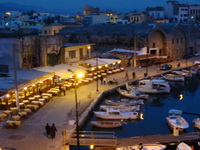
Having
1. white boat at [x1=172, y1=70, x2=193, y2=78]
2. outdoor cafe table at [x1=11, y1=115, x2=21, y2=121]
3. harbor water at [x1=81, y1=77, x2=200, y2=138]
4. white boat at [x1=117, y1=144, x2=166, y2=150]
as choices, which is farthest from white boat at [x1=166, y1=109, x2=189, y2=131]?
white boat at [x1=172, y1=70, x2=193, y2=78]

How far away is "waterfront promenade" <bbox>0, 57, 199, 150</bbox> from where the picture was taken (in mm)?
18219

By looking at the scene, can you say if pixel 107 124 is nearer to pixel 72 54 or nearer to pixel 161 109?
pixel 161 109

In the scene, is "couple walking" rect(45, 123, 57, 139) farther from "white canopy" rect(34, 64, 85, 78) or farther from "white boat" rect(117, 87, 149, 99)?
"white boat" rect(117, 87, 149, 99)

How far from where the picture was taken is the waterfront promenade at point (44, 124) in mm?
18219

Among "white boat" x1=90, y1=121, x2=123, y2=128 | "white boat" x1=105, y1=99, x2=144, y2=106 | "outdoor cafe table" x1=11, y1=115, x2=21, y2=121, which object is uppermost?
"outdoor cafe table" x1=11, y1=115, x2=21, y2=121

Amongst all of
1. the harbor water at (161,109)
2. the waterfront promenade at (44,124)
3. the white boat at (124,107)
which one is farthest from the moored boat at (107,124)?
the white boat at (124,107)

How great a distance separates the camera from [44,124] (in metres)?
21.8

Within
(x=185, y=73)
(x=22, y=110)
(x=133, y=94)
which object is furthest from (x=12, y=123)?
(x=185, y=73)

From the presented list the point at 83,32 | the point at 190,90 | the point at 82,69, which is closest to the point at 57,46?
the point at 82,69

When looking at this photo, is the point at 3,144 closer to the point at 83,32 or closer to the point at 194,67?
the point at 194,67

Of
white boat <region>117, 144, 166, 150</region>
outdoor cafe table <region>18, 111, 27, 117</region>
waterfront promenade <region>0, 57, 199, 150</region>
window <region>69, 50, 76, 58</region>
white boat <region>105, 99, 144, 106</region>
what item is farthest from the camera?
window <region>69, 50, 76, 58</region>

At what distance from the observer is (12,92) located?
80.4ft

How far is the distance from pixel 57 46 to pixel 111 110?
1446cm

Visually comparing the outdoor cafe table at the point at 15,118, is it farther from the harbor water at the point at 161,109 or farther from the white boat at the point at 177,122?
the white boat at the point at 177,122
